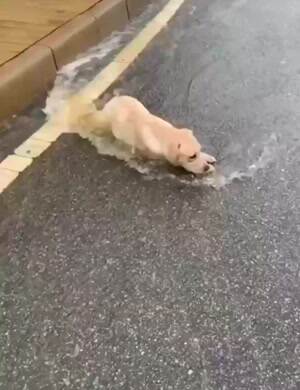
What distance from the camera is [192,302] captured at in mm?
865

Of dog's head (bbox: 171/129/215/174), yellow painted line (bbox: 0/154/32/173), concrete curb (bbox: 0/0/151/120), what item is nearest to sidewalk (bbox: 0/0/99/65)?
concrete curb (bbox: 0/0/151/120)

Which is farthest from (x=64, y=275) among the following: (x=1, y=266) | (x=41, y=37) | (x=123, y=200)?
(x=41, y=37)

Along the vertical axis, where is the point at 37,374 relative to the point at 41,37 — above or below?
below

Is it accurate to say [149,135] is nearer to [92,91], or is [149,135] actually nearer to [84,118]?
[84,118]

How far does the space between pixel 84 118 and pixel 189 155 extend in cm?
31

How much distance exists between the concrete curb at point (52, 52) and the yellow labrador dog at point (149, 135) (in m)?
0.21

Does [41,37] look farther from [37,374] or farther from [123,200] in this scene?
[37,374]

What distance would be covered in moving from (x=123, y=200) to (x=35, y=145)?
11.0 inches

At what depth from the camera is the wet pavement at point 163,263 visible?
782 mm

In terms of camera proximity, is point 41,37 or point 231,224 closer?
point 231,224

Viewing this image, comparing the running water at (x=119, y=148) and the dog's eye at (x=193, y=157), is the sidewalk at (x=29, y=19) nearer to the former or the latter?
the running water at (x=119, y=148)

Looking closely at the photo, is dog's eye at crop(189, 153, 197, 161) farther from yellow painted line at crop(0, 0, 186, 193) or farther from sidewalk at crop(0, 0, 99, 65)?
sidewalk at crop(0, 0, 99, 65)

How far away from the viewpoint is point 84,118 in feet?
4.28

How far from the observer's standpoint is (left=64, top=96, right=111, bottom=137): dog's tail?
125 centimetres
